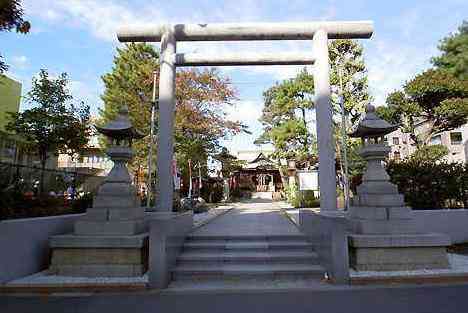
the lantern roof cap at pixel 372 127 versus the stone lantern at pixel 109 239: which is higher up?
the lantern roof cap at pixel 372 127

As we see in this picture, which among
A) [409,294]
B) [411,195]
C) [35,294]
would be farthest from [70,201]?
[411,195]

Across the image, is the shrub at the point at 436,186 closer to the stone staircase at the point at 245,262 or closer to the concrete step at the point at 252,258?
the stone staircase at the point at 245,262

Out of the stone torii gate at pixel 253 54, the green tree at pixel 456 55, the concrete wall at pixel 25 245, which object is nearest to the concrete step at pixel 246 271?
the stone torii gate at pixel 253 54

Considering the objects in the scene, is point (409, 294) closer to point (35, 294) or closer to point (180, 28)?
point (35, 294)

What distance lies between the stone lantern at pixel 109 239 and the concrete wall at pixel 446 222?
726 cm

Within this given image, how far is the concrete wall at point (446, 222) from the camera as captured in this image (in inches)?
334

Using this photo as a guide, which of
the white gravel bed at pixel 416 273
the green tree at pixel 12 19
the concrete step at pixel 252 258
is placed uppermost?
the green tree at pixel 12 19

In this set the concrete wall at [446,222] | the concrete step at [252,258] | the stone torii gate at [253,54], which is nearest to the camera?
the concrete step at [252,258]

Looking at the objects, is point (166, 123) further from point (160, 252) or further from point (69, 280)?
point (69, 280)

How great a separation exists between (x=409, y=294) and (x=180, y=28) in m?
7.49

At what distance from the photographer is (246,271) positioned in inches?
237

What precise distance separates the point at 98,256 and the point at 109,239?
432 millimetres

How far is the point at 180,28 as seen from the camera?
787 cm

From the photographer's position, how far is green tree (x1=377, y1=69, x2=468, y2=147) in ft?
63.4
